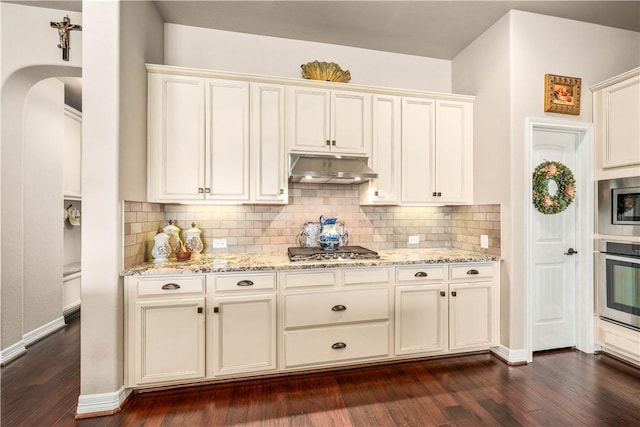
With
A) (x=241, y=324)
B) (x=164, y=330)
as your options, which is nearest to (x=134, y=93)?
(x=164, y=330)

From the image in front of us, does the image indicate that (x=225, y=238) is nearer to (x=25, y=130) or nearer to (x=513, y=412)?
(x=25, y=130)

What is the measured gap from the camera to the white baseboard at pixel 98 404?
1.97 metres

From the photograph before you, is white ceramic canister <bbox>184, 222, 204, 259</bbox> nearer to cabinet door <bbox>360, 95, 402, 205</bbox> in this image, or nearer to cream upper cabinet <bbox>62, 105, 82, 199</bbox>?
cabinet door <bbox>360, 95, 402, 205</bbox>

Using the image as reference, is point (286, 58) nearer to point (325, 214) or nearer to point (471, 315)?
point (325, 214)

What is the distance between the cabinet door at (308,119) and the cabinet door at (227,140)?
398 mm

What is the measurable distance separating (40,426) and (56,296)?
2.04m

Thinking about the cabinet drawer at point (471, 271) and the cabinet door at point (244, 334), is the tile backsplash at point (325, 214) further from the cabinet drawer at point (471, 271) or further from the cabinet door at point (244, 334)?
the cabinet door at point (244, 334)

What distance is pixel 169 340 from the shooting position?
86.2 inches

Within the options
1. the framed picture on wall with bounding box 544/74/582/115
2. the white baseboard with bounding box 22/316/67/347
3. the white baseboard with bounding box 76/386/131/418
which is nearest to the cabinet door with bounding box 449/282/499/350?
the framed picture on wall with bounding box 544/74/582/115

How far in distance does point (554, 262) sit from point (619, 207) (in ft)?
2.32

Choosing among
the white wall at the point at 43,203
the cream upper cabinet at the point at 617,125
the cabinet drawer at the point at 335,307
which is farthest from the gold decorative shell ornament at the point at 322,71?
the white wall at the point at 43,203

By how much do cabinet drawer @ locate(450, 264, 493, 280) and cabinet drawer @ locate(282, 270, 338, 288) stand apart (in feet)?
3.65

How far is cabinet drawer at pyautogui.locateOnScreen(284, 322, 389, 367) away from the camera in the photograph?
2385 millimetres

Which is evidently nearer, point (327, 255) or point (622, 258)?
point (327, 255)
